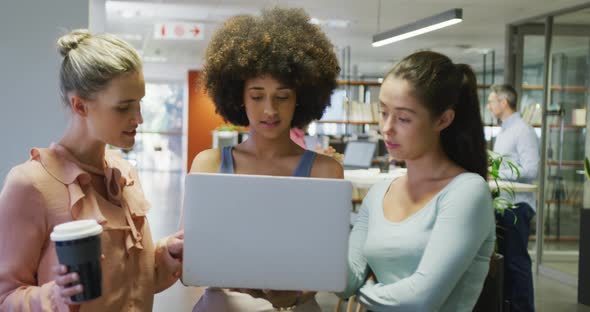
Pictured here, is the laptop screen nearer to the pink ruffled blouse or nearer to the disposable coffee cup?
the pink ruffled blouse

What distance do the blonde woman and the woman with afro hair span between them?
0.64 feet

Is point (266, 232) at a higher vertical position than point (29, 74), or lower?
lower

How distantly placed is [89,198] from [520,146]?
4428 millimetres

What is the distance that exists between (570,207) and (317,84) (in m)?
5.65

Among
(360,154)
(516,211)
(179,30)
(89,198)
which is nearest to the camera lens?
(89,198)

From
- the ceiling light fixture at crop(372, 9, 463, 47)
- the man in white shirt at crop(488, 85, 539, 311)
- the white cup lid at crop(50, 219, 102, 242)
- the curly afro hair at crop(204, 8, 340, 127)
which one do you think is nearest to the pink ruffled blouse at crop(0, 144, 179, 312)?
the white cup lid at crop(50, 219, 102, 242)

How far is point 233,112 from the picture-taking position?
1880 millimetres

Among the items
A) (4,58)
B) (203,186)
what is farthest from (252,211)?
(4,58)

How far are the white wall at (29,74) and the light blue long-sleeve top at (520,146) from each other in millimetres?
3486

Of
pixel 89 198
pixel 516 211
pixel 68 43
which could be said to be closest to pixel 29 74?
pixel 68 43

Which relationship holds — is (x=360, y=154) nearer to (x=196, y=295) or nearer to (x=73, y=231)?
(x=196, y=295)

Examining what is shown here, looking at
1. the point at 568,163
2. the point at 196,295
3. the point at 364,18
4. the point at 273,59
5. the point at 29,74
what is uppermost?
the point at 364,18

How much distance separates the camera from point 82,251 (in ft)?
3.50

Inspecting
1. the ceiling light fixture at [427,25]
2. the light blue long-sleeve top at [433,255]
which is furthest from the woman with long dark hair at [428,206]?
the ceiling light fixture at [427,25]
